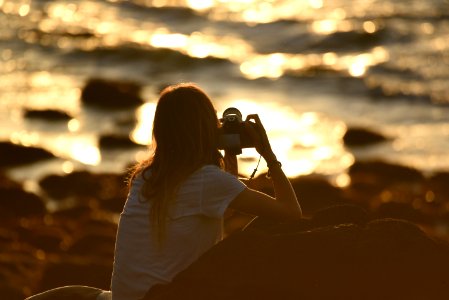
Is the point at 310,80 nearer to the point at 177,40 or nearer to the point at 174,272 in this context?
the point at 177,40

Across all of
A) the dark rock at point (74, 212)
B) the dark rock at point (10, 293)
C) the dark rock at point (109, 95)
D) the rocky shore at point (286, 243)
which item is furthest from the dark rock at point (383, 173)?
the dark rock at point (10, 293)

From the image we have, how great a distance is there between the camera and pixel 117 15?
5419 centimetres

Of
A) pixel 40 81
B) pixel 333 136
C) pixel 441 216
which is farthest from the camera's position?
pixel 40 81

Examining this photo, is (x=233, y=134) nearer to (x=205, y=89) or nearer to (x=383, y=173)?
(x=383, y=173)

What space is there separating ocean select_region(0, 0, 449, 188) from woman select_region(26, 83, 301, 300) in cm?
1632

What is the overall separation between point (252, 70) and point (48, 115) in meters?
11.5

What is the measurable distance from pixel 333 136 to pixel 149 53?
52.8 feet

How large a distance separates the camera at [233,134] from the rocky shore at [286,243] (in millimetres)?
465

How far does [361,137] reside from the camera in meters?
28.0

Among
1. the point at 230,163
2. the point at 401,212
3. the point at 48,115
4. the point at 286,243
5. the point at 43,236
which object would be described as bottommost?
the point at 401,212

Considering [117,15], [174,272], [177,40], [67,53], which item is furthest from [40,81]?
[174,272]

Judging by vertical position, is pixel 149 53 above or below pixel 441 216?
above

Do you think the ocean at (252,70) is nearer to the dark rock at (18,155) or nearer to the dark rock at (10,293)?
the dark rock at (18,155)

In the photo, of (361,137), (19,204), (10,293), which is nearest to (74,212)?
(19,204)
